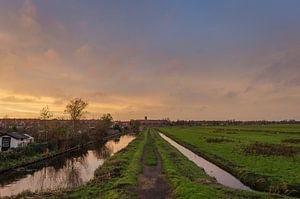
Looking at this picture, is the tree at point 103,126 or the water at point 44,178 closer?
the water at point 44,178

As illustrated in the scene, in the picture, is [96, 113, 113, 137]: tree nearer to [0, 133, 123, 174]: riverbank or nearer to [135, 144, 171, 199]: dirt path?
[0, 133, 123, 174]: riverbank

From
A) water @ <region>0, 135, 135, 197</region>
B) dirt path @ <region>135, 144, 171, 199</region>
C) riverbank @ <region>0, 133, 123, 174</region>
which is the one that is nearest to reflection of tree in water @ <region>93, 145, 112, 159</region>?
riverbank @ <region>0, 133, 123, 174</region>

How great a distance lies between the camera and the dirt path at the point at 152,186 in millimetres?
21977

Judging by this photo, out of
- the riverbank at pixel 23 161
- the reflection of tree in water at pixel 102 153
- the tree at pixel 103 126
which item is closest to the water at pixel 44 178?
the riverbank at pixel 23 161

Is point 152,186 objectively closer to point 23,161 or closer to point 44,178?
point 44,178

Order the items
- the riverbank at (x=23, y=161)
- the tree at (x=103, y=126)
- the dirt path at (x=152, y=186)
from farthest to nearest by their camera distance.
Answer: the tree at (x=103, y=126), the riverbank at (x=23, y=161), the dirt path at (x=152, y=186)

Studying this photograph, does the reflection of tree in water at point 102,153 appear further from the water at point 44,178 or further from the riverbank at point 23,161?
the water at point 44,178

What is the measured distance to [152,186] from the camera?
25203mm

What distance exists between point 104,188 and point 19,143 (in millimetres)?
Result: 45284

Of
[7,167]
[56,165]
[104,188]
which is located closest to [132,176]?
[104,188]

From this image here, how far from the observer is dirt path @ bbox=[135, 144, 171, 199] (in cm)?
2198

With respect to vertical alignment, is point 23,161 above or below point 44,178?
above

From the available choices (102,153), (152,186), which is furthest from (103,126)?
(152,186)

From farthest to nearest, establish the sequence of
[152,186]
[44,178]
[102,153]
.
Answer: [102,153] → [44,178] → [152,186]
